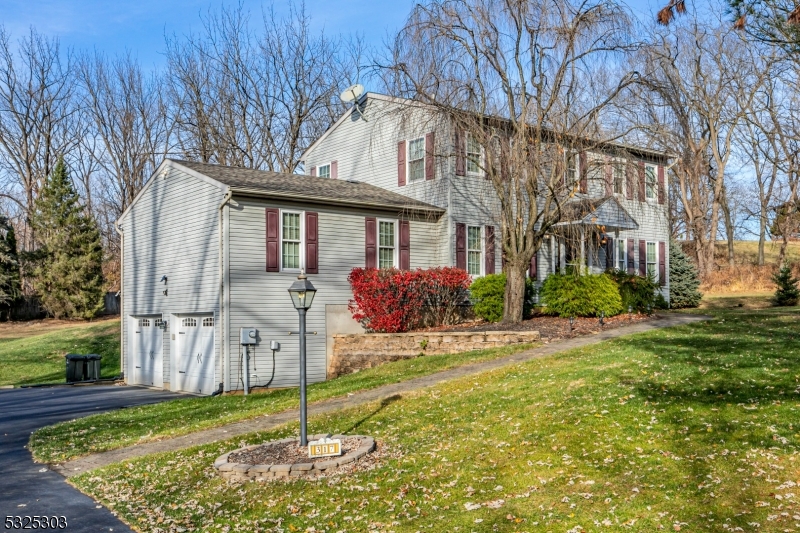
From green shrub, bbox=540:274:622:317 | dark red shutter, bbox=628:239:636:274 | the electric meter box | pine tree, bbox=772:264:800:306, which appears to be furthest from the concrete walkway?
pine tree, bbox=772:264:800:306

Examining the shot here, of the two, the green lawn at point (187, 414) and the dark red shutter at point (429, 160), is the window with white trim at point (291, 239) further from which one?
the dark red shutter at point (429, 160)

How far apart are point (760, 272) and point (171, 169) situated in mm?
31449

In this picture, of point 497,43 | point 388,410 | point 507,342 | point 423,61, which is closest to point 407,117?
point 423,61

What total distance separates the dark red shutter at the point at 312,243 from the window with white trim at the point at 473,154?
4.45 meters

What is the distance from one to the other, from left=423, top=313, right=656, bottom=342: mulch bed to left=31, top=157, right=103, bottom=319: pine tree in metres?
25.4

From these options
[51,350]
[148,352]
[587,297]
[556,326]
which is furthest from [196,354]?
[51,350]

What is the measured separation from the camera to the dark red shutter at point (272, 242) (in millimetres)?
19359

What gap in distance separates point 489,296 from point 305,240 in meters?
5.37

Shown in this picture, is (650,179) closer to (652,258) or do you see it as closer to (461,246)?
(461,246)

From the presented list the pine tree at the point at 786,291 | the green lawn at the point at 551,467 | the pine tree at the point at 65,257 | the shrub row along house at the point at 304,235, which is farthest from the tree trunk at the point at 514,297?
the pine tree at the point at 65,257

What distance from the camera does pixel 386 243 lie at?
21.7m

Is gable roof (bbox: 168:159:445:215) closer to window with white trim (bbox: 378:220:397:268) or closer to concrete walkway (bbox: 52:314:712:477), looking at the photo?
window with white trim (bbox: 378:220:397:268)

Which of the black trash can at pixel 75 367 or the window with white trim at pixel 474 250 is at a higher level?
the window with white trim at pixel 474 250

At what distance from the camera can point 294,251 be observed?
1988 centimetres
